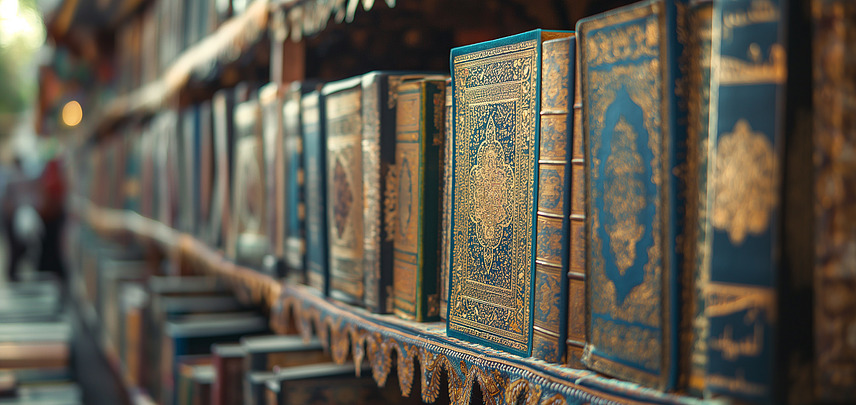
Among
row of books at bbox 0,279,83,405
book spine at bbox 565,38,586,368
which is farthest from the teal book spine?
row of books at bbox 0,279,83,405

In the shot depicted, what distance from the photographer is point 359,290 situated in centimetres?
91

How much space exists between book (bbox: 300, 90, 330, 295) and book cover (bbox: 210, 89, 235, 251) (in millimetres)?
393

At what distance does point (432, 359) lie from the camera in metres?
0.74

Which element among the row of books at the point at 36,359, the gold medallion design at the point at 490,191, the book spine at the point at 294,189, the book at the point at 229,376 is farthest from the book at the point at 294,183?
the row of books at the point at 36,359

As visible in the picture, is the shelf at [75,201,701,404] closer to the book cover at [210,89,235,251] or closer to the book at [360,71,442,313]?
the book at [360,71,442,313]

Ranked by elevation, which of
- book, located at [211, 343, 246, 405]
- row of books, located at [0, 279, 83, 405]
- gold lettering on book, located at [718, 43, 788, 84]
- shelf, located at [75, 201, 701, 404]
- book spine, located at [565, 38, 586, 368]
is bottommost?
row of books, located at [0, 279, 83, 405]

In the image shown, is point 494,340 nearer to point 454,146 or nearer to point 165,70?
point 454,146

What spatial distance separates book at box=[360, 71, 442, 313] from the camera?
32.9 inches

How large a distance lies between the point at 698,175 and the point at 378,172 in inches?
16.5

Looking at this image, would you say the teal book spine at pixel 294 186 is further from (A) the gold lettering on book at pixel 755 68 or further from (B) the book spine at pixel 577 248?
(A) the gold lettering on book at pixel 755 68

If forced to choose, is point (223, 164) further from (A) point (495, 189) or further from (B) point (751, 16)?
(B) point (751, 16)

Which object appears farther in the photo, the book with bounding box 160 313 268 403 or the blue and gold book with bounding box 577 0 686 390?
the book with bounding box 160 313 268 403

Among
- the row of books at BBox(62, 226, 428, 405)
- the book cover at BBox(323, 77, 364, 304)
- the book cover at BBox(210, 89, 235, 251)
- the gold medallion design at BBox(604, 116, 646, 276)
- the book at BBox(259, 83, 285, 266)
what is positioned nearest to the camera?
the gold medallion design at BBox(604, 116, 646, 276)

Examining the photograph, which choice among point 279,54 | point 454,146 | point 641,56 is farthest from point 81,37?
point 641,56
